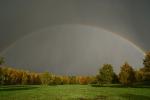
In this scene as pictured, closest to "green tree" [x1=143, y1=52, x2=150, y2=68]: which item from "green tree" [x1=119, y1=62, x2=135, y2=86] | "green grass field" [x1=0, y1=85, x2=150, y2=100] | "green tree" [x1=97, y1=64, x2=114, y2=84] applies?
"green tree" [x1=119, y1=62, x2=135, y2=86]

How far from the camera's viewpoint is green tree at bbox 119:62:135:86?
62531 mm

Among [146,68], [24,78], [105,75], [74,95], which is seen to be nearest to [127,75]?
[105,75]

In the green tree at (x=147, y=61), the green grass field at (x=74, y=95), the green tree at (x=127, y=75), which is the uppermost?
the green tree at (x=147, y=61)

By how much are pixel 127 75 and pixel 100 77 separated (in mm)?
7660

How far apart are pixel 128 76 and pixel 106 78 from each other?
6721 mm

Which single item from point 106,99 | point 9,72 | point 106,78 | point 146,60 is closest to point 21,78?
point 9,72

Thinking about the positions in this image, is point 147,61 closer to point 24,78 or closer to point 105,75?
point 105,75

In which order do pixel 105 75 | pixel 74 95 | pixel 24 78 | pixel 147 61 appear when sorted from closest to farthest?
pixel 74 95 < pixel 147 61 < pixel 105 75 < pixel 24 78

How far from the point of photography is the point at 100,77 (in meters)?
68.7

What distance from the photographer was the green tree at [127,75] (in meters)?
62.5

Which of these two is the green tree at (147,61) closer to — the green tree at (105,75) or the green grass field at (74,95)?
the green tree at (105,75)

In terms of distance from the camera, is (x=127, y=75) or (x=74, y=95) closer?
(x=74, y=95)

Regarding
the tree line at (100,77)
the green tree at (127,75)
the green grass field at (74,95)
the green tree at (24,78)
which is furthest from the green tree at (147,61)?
the green tree at (24,78)

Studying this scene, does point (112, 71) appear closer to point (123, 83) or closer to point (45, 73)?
point (123, 83)
